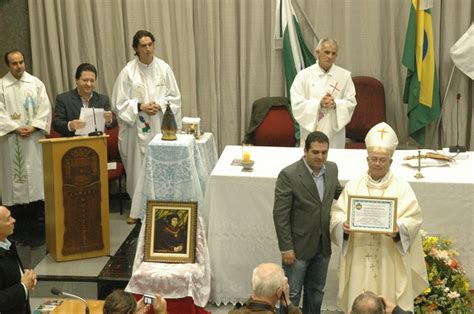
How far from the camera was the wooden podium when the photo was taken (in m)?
6.58

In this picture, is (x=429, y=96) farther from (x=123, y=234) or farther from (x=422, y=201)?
(x=123, y=234)

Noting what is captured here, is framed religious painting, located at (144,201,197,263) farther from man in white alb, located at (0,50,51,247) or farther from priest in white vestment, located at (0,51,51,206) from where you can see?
priest in white vestment, located at (0,51,51,206)

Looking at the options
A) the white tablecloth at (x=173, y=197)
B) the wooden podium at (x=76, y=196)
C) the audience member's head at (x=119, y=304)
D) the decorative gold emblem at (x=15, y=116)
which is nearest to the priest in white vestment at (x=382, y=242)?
the white tablecloth at (x=173, y=197)

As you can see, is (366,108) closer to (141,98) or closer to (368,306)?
(141,98)

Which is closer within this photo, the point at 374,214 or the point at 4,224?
the point at 4,224

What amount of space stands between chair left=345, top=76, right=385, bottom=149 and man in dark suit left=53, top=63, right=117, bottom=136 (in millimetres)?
2877

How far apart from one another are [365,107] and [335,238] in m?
3.67

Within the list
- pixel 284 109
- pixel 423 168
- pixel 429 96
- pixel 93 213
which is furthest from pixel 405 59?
pixel 93 213

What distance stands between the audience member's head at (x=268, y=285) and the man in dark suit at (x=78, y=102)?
3.49m

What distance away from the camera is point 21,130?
304 inches

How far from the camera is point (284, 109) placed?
874 cm

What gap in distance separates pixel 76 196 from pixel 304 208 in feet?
7.72

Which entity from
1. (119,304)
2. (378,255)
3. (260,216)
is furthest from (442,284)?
(119,304)

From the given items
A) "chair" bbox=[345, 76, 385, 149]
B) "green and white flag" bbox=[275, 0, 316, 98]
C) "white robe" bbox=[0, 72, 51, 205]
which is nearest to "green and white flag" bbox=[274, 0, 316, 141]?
"green and white flag" bbox=[275, 0, 316, 98]
